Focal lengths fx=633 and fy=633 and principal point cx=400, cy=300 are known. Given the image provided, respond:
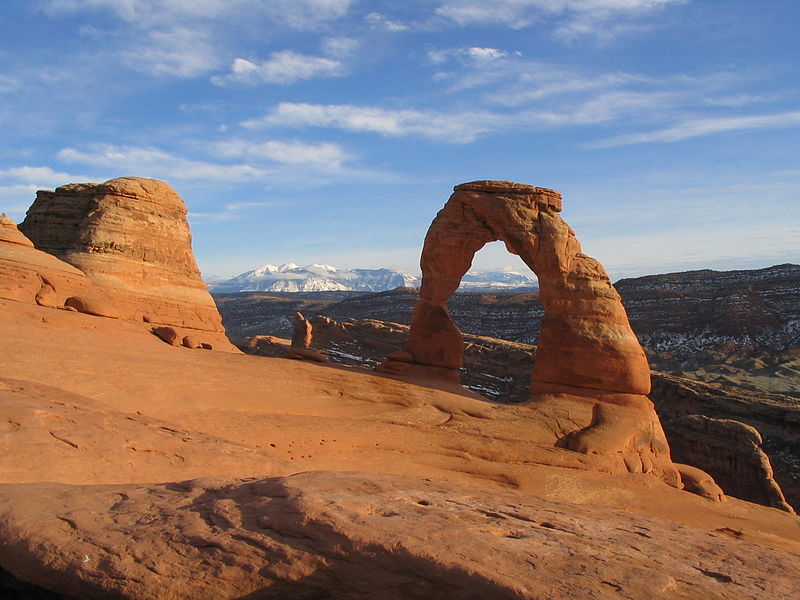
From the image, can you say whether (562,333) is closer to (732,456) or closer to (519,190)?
(519,190)

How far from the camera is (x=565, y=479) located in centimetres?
1319

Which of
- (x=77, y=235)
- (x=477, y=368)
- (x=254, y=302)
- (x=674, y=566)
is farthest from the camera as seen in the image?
(x=254, y=302)

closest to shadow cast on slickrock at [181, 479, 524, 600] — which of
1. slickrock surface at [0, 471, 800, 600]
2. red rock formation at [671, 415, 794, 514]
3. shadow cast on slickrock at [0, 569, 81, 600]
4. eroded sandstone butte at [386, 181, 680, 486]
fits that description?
slickrock surface at [0, 471, 800, 600]

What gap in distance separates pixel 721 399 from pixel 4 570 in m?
29.7

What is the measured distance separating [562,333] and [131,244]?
13.0 meters

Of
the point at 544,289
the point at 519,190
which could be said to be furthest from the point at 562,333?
the point at 519,190

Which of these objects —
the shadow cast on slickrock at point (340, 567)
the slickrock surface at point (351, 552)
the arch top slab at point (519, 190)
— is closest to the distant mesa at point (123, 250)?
the arch top slab at point (519, 190)

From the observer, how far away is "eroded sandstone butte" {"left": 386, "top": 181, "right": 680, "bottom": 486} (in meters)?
15.4

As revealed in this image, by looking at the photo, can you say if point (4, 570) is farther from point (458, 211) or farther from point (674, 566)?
point (458, 211)

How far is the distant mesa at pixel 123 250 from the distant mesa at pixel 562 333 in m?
7.22

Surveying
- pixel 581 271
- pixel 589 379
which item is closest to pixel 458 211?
pixel 581 271

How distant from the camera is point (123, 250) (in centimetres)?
1911

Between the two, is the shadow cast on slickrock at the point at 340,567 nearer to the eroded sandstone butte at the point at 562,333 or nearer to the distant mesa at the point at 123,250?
the eroded sandstone butte at the point at 562,333

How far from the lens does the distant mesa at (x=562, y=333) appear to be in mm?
15391
